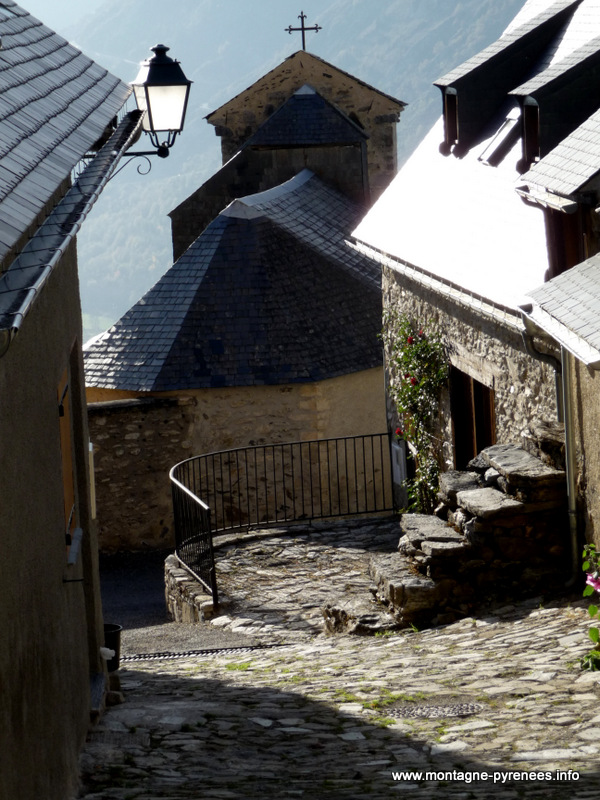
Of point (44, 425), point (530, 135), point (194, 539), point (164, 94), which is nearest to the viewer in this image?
point (44, 425)

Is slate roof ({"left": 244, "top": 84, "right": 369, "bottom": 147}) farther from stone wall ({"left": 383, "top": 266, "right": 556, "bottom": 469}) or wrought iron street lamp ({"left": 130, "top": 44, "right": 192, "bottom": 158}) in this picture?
wrought iron street lamp ({"left": 130, "top": 44, "right": 192, "bottom": 158})

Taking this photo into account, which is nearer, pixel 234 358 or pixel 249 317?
pixel 234 358

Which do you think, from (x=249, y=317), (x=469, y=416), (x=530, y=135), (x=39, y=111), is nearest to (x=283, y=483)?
(x=249, y=317)

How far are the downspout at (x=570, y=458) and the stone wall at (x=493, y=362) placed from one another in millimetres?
469

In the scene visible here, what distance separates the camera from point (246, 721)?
247 inches

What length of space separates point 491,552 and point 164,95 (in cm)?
415

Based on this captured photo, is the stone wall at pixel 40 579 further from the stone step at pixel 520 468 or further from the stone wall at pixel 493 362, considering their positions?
the stone wall at pixel 493 362

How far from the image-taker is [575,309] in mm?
6746

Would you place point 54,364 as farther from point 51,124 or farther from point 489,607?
point 489,607

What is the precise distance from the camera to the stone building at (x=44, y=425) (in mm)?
3992

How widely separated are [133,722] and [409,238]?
281 inches

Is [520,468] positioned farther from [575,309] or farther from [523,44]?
[523,44]

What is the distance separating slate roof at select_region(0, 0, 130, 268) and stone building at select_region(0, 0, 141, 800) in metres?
0.02

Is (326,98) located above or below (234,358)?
above
